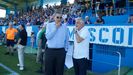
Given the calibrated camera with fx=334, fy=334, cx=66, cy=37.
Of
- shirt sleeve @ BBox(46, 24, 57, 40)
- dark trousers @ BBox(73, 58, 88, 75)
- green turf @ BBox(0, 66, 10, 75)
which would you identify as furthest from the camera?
green turf @ BBox(0, 66, 10, 75)

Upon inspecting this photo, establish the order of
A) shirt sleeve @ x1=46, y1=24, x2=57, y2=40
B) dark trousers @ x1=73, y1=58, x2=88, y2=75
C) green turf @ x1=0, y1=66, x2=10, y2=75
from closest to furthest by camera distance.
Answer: shirt sleeve @ x1=46, y1=24, x2=57, y2=40, dark trousers @ x1=73, y1=58, x2=88, y2=75, green turf @ x1=0, y1=66, x2=10, y2=75

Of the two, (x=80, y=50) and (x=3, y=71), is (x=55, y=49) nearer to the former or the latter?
(x=80, y=50)

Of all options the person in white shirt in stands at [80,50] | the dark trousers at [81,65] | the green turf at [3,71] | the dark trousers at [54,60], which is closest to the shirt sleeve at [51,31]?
the dark trousers at [54,60]

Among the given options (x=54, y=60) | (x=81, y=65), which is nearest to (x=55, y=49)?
(x=54, y=60)

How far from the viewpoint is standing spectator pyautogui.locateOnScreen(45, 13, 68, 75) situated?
25.9 feet

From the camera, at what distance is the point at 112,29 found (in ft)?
39.9

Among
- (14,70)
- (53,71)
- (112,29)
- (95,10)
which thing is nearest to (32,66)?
(14,70)

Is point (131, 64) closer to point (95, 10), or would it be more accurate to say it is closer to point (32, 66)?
point (32, 66)

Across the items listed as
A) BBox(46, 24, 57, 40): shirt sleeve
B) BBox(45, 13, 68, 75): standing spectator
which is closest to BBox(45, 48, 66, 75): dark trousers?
BBox(45, 13, 68, 75): standing spectator

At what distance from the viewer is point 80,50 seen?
8.09 meters

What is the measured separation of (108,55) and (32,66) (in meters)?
3.41

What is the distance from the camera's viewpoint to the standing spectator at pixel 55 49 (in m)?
7.90

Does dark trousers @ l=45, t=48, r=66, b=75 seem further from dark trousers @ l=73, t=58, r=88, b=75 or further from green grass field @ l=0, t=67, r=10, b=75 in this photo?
green grass field @ l=0, t=67, r=10, b=75

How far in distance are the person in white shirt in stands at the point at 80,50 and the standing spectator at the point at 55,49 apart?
1.13 feet
